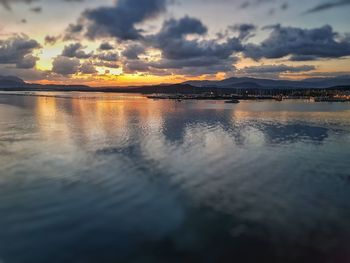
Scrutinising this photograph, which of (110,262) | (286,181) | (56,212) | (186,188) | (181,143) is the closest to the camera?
(110,262)

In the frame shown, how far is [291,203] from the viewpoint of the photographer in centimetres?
1470

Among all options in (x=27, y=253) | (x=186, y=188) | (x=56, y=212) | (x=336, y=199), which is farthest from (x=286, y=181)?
(x=27, y=253)

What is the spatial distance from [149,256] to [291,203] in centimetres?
768

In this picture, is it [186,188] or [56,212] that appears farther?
[186,188]

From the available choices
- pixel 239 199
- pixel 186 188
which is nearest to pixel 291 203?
pixel 239 199

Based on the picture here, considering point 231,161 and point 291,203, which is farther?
point 231,161

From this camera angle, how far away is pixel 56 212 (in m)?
13.5

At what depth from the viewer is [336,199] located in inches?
606

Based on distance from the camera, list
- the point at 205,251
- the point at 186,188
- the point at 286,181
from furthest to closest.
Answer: the point at 286,181
the point at 186,188
the point at 205,251

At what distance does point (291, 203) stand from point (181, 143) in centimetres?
1733

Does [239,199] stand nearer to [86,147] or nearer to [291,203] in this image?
[291,203]

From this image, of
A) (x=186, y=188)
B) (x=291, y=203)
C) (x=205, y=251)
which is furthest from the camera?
(x=186, y=188)

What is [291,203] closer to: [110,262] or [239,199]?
[239,199]

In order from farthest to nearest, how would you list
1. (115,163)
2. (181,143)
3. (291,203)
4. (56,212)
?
(181,143) → (115,163) → (291,203) → (56,212)
